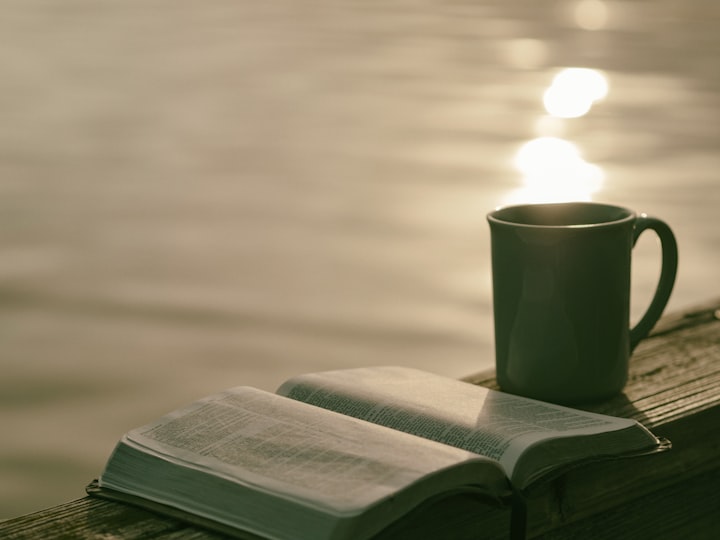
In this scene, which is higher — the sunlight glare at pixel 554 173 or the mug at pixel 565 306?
the mug at pixel 565 306

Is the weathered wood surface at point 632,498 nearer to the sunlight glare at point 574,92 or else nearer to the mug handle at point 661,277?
the mug handle at point 661,277

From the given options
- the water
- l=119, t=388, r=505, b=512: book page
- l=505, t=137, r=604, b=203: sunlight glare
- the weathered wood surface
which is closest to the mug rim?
the weathered wood surface

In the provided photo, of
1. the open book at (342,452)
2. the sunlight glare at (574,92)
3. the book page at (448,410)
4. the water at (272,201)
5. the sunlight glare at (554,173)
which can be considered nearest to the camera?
the open book at (342,452)

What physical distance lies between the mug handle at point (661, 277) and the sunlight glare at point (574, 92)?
410cm

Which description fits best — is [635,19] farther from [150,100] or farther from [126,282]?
[126,282]

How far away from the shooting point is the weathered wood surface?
31.1 inches

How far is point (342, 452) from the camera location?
783 millimetres

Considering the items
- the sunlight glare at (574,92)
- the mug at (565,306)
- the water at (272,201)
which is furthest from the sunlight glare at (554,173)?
the mug at (565,306)

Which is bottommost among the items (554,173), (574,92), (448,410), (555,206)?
(554,173)

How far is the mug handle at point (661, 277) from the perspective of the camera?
3.55 feet

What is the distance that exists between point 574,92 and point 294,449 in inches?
207

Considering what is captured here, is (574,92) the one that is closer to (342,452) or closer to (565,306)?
(565,306)

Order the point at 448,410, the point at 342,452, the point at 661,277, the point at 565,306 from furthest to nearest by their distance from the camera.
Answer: the point at 661,277
the point at 565,306
the point at 448,410
the point at 342,452

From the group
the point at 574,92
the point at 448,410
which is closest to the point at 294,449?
the point at 448,410
